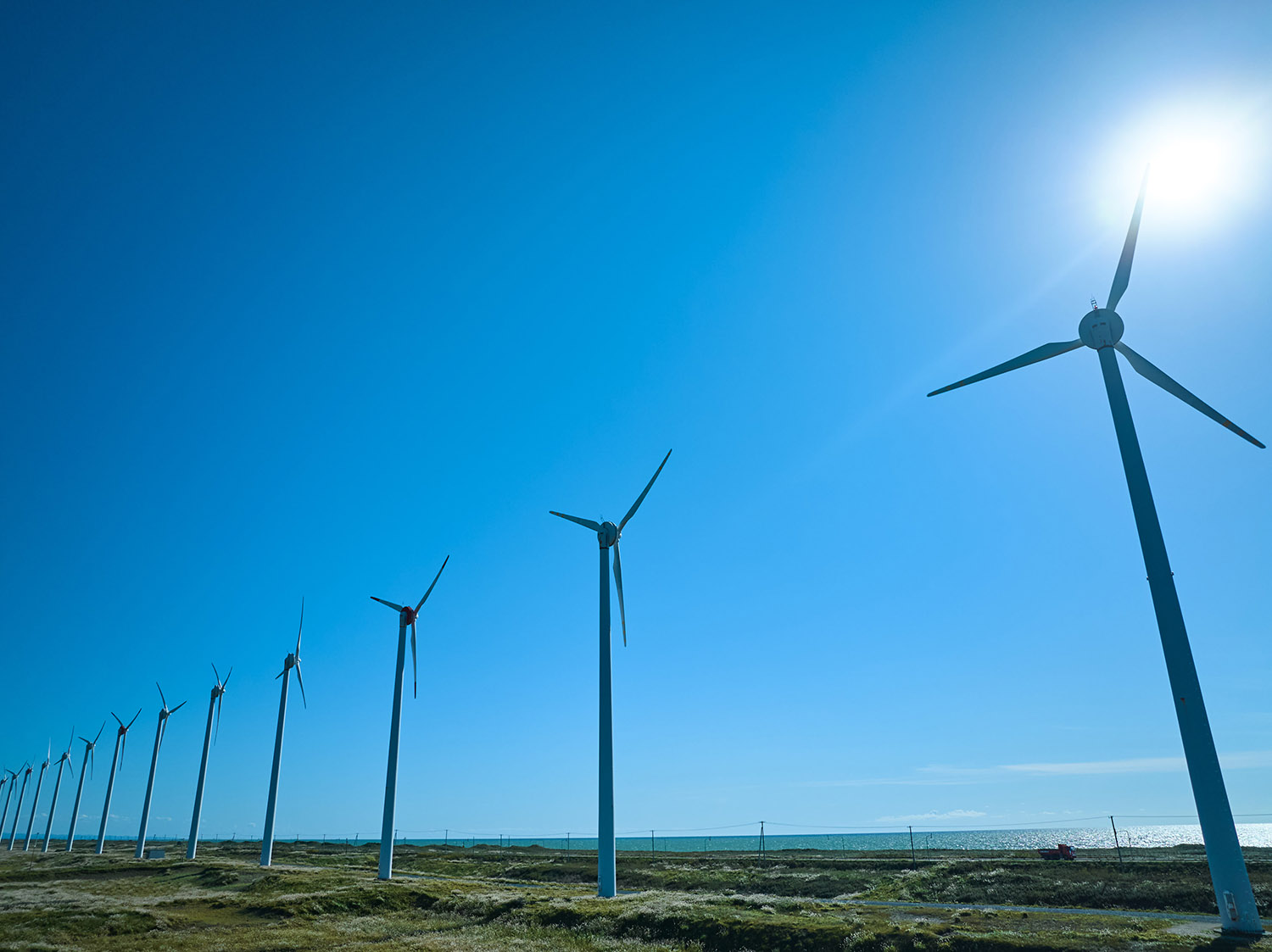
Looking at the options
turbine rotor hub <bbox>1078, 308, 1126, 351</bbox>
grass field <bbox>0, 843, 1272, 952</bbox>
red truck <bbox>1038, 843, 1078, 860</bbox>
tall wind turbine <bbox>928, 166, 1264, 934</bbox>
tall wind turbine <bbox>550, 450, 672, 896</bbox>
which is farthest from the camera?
red truck <bbox>1038, 843, 1078, 860</bbox>

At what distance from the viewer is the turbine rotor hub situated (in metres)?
36.9

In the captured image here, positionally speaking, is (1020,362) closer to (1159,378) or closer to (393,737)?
(1159,378)

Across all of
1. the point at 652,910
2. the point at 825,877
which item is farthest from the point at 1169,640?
the point at 825,877

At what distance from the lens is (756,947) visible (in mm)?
34906

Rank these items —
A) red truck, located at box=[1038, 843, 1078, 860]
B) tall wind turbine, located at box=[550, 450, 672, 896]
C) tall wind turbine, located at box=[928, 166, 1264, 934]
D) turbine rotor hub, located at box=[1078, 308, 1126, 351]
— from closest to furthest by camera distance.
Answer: tall wind turbine, located at box=[928, 166, 1264, 934] → turbine rotor hub, located at box=[1078, 308, 1126, 351] → tall wind turbine, located at box=[550, 450, 672, 896] → red truck, located at box=[1038, 843, 1078, 860]

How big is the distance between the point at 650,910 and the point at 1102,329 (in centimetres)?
3830

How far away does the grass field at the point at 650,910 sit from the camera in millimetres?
33250

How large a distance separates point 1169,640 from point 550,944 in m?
31.2

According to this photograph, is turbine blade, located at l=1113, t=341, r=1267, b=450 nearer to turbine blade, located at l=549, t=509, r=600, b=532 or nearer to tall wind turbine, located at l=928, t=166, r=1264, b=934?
tall wind turbine, located at l=928, t=166, r=1264, b=934

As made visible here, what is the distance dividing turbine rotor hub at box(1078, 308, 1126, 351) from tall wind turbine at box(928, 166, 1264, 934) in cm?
4

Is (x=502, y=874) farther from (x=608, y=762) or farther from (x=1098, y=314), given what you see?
(x=1098, y=314)

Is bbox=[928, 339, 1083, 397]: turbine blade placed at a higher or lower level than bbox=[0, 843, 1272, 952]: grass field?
higher

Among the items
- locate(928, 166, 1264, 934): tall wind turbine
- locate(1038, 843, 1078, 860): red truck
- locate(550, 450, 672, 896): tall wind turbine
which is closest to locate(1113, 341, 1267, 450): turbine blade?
locate(928, 166, 1264, 934): tall wind turbine

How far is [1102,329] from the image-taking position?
37094mm
